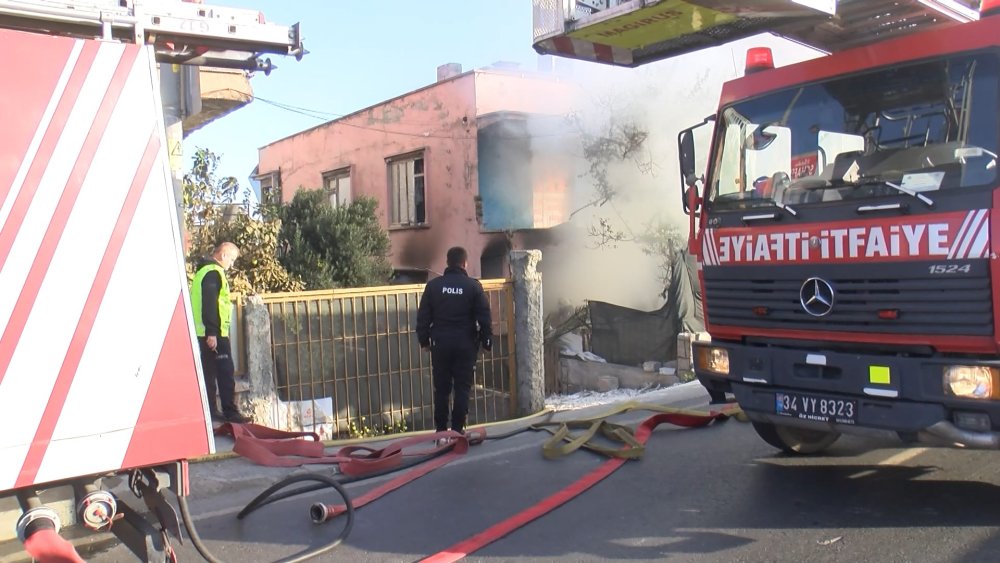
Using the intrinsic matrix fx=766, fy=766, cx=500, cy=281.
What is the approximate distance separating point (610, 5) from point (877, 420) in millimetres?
2827

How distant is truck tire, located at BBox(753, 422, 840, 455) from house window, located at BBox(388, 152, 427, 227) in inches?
545

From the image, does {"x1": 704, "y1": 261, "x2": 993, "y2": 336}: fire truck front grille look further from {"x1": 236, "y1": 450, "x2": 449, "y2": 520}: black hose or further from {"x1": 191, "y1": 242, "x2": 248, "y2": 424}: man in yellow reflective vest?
{"x1": 191, "y1": 242, "x2": 248, "y2": 424}: man in yellow reflective vest

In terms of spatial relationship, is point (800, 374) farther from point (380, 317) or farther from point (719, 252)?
point (380, 317)

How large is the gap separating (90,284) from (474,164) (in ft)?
47.0

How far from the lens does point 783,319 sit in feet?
14.5

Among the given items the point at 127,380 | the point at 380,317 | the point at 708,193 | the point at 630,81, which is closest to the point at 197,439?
the point at 127,380

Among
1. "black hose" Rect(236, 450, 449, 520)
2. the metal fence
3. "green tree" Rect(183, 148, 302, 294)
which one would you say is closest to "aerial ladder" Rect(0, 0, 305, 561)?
Result: "black hose" Rect(236, 450, 449, 520)

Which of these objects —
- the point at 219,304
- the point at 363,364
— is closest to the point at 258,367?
the point at 219,304

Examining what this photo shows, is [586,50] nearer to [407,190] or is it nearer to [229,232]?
[229,232]

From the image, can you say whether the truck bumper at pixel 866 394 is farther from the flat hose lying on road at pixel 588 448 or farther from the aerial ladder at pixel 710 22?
the aerial ladder at pixel 710 22

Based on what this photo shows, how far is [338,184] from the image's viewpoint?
70.9 ft

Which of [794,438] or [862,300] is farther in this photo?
[794,438]

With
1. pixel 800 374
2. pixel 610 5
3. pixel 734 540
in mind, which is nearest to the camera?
pixel 734 540

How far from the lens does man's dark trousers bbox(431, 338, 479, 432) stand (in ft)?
20.7
